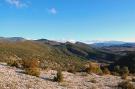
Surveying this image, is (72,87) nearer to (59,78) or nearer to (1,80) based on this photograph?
(59,78)

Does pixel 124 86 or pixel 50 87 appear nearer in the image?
pixel 50 87

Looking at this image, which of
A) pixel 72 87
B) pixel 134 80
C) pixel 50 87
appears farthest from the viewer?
pixel 134 80

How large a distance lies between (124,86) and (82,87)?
16.9 feet

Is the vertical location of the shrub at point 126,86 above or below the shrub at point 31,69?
below

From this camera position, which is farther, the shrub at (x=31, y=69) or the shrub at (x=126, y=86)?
the shrub at (x=31, y=69)

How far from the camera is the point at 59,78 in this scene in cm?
3244

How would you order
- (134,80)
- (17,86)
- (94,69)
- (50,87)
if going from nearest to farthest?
(17,86) < (50,87) < (134,80) < (94,69)

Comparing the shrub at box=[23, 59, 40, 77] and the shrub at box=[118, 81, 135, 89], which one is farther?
the shrub at box=[23, 59, 40, 77]

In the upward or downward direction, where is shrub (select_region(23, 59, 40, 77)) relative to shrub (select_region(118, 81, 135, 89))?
upward

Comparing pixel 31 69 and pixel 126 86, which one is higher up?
pixel 31 69

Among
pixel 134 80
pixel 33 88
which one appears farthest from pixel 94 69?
pixel 33 88

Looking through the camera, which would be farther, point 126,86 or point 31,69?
point 31,69

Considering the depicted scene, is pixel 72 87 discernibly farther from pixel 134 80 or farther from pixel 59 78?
pixel 134 80

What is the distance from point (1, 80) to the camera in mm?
25844
